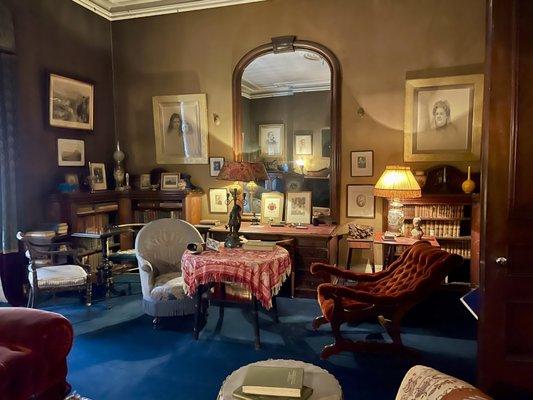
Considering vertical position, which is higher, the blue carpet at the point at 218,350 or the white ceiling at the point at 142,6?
the white ceiling at the point at 142,6

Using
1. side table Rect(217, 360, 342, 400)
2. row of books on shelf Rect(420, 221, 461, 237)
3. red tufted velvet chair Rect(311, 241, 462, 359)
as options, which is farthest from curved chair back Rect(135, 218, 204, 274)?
row of books on shelf Rect(420, 221, 461, 237)

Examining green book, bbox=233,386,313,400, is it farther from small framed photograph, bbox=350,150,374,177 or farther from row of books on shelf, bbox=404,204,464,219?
small framed photograph, bbox=350,150,374,177

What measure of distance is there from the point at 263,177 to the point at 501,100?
6.87 feet

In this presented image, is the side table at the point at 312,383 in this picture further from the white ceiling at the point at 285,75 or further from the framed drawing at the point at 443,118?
the white ceiling at the point at 285,75

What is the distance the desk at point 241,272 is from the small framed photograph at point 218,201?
1852mm

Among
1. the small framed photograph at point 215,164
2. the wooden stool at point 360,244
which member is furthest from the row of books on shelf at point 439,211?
the small framed photograph at point 215,164

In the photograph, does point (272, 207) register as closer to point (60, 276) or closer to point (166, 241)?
point (166, 241)

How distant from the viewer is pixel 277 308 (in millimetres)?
4148

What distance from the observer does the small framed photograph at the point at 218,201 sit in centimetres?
531

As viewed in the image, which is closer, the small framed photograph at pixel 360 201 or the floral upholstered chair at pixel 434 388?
the floral upholstered chair at pixel 434 388

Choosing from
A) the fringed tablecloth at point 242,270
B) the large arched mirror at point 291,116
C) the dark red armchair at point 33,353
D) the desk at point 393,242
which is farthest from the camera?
the large arched mirror at point 291,116

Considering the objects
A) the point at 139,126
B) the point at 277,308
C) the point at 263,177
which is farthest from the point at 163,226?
the point at 139,126

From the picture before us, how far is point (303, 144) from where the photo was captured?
5.04 metres

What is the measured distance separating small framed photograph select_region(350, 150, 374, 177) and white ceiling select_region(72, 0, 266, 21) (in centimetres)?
230
